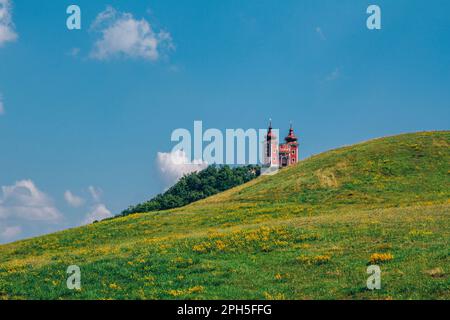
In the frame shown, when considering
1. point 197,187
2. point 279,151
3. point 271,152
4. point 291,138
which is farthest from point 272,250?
point 291,138

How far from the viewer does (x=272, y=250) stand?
3180cm

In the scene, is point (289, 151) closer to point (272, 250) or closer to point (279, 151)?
point (279, 151)

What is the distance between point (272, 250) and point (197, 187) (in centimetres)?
13576

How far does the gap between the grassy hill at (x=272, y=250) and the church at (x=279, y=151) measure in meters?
106

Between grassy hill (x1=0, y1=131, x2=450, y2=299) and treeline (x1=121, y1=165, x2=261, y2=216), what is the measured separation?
3530 inches

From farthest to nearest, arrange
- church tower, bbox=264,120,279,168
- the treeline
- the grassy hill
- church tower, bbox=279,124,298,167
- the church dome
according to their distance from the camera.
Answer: the church dome
church tower, bbox=279,124,298,167
church tower, bbox=264,120,279,168
the treeline
the grassy hill

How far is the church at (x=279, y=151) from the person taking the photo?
172125 mm

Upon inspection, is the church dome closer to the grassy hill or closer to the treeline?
the treeline

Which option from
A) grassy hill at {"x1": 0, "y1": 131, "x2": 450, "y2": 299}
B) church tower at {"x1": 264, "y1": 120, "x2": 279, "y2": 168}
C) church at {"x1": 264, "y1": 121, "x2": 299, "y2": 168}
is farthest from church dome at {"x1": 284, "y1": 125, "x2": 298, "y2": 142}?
grassy hill at {"x1": 0, "y1": 131, "x2": 450, "y2": 299}

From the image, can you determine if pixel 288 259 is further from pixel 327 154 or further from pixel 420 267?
pixel 327 154

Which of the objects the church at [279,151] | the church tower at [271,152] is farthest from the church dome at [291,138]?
the church tower at [271,152]

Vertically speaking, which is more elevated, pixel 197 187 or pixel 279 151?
pixel 279 151

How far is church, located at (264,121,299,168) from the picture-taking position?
17212 centimetres
